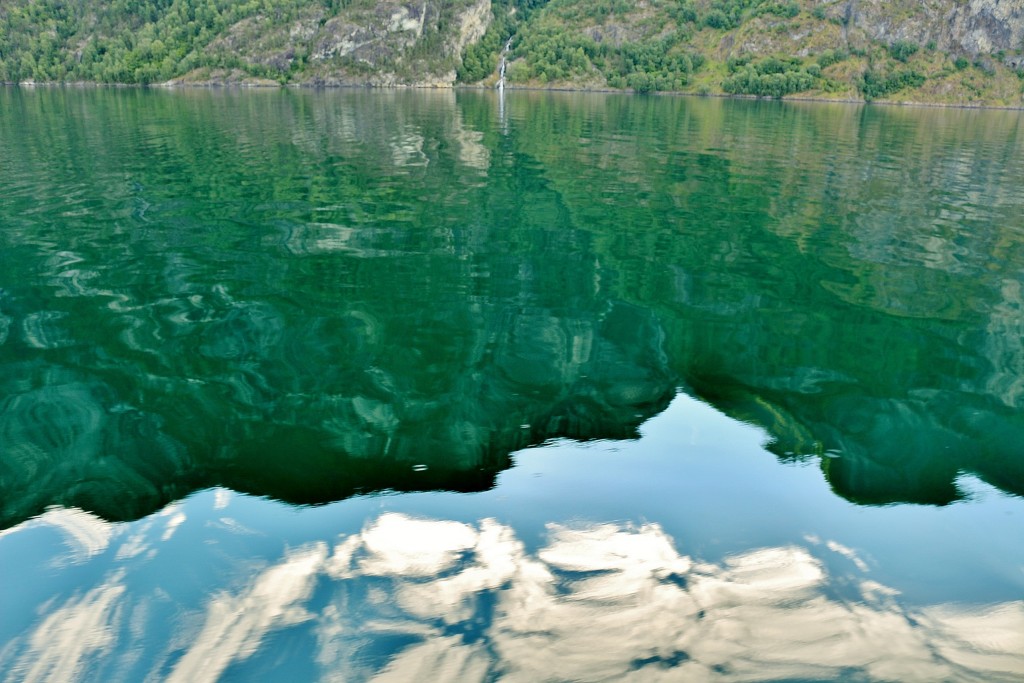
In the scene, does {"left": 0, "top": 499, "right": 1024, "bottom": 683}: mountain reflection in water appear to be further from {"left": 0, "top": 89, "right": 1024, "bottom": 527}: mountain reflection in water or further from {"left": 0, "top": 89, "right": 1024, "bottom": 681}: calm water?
{"left": 0, "top": 89, "right": 1024, "bottom": 527}: mountain reflection in water

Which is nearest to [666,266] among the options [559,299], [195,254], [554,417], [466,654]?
[559,299]

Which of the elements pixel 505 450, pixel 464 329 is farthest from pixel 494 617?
pixel 464 329

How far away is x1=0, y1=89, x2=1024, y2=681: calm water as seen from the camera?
271 inches

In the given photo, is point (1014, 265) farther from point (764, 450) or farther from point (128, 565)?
point (128, 565)

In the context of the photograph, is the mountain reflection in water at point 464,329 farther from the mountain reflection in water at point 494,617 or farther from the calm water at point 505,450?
the mountain reflection in water at point 494,617

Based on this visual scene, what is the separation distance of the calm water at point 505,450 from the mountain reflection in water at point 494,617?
0.12 feet

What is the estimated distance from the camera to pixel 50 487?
30.3 feet

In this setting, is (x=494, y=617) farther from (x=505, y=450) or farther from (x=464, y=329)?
(x=464, y=329)

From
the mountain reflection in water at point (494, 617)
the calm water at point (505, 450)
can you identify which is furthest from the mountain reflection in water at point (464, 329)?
the mountain reflection in water at point (494, 617)

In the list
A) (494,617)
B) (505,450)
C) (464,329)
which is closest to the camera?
(494,617)

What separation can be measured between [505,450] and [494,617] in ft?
11.6

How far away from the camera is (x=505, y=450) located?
10.4 m

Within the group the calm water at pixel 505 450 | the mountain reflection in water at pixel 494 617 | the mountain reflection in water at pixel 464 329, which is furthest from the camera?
the mountain reflection in water at pixel 464 329

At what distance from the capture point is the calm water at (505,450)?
6887 mm
